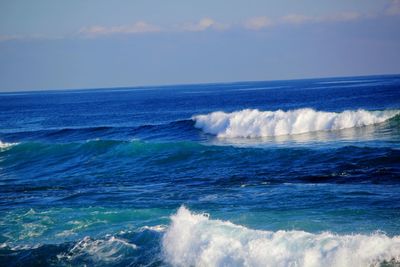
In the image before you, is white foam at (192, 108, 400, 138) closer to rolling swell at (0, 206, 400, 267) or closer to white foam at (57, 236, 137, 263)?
rolling swell at (0, 206, 400, 267)

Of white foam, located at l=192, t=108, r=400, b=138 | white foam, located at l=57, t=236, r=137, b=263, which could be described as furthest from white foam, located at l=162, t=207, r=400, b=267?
white foam, located at l=192, t=108, r=400, b=138

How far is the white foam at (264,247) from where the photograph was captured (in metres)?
11.4

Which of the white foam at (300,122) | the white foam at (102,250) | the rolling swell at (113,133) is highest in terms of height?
the white foam at (300,122)

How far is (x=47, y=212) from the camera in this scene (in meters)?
19.2

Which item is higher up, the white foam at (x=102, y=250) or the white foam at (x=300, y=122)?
the white foam at (x=300, y=122)

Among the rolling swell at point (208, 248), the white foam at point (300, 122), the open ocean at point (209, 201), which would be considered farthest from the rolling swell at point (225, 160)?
the white foam at point (300, 122)

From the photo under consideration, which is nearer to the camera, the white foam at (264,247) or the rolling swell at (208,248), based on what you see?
the white foam at (264,247)

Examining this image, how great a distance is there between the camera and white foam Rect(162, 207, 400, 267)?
11414mm

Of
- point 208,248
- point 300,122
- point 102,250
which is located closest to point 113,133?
point 300,122

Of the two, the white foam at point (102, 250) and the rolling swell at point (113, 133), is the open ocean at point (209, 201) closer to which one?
the white foam at point (102, 250)

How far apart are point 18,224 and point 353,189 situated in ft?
40.5

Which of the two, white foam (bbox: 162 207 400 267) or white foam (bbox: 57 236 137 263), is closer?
white foam (bbox: 162 207 400 267)

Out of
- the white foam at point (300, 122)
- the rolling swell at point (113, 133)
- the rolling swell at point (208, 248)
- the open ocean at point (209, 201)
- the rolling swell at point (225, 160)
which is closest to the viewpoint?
the rolling swell at point (208, 248)

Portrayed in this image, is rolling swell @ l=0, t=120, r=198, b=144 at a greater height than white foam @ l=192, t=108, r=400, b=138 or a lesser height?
lesser
